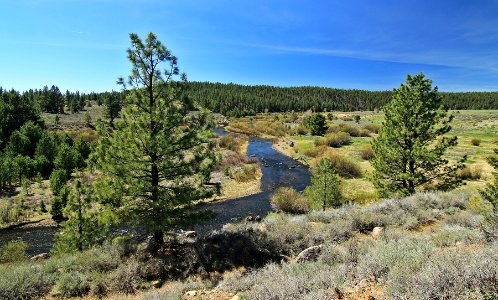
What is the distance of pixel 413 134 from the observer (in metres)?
20.2

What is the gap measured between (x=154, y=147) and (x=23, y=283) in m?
5.96

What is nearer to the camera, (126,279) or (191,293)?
(191,293)

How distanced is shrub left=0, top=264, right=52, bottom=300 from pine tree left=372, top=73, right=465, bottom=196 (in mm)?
19615

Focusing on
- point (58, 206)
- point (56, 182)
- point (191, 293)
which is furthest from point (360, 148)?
point (191, 293)

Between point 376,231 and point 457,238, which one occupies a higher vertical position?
point 457,238

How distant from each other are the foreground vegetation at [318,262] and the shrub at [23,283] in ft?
0.10

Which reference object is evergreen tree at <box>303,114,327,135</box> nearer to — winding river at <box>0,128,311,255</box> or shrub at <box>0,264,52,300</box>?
winding river at <box>0,128,311,255</box>

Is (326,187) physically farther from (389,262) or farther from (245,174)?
(245,174)

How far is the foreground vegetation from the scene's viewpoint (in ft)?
20.6

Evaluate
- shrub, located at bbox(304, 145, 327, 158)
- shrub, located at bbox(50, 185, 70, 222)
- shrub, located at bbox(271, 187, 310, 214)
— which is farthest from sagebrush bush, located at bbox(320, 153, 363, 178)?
shrub, located at bbox(50, 185, 70, 222)

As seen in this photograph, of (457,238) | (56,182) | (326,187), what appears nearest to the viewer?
(457,238)

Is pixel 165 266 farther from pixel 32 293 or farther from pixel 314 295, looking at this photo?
pixel 314 295

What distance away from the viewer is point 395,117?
2014cm

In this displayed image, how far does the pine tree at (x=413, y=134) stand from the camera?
19.6 m
